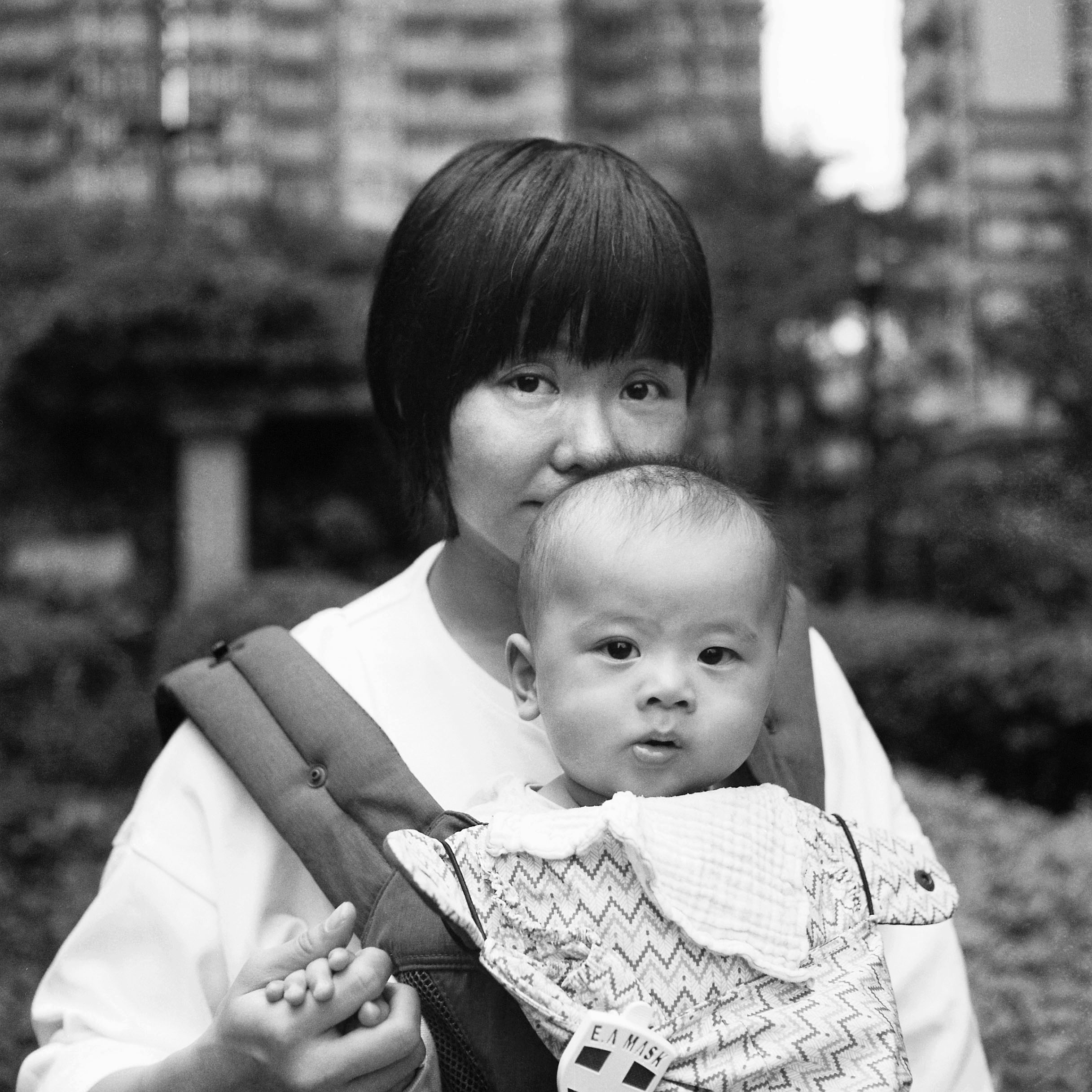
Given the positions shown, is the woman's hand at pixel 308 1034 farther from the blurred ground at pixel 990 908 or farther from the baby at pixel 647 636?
the blurred ground at pixel 990 908

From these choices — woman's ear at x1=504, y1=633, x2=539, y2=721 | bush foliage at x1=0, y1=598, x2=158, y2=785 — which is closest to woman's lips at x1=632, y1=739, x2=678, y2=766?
woman's ear at x1=504, y1=633, x2=539, y2=721

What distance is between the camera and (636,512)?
136cm

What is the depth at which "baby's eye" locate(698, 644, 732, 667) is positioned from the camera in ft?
4.42

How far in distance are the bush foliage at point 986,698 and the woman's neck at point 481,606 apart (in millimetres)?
5189

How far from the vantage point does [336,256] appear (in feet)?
54.1

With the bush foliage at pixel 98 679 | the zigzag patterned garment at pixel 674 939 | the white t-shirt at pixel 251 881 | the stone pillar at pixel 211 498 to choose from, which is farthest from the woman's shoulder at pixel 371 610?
the stone pillar at pixel 211 498

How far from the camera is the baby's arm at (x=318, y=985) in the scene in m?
1.09

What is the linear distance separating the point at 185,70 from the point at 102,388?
396 cm

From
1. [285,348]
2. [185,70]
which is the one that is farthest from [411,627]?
[185,70]

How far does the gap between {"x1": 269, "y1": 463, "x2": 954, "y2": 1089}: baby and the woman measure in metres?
0.10

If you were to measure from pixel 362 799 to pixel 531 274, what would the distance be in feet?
1.92

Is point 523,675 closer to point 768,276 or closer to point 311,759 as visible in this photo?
point 311,759

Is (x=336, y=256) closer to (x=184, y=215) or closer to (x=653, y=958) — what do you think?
(x=184, y=215)

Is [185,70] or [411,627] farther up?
[185,70]
